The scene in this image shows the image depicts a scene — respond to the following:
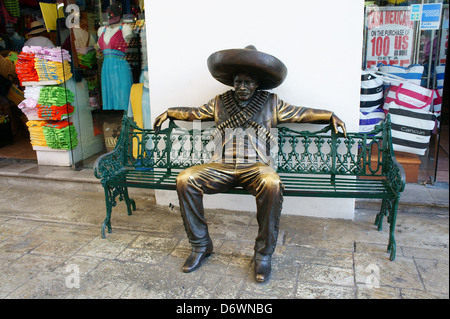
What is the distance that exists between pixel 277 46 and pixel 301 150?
102 centimetres

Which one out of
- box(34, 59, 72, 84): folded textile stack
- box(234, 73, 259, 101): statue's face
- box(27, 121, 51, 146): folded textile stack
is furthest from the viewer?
box(27, 121, 51, 146): folded textile stack

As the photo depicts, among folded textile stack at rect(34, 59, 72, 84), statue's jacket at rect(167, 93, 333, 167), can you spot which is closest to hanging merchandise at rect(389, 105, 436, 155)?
statue's jacket at rect(167, 93, 333, 167)

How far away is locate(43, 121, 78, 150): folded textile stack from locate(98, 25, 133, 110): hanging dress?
754mm

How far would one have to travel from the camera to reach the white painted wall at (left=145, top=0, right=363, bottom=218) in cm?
364

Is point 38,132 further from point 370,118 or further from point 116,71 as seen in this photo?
point 370,118

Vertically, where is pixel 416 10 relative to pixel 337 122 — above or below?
above

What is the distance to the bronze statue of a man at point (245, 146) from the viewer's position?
9.87ft

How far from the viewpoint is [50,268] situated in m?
3.16

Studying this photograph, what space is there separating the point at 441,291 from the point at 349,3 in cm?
242

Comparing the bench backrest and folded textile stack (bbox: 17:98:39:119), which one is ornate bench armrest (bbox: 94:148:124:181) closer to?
the bench backrest

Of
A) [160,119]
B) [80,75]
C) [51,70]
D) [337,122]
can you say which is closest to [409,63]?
[337,122]

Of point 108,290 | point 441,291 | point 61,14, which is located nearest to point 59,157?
point 61,14

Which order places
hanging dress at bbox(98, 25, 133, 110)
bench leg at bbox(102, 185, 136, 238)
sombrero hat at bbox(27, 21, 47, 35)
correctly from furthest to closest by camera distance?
1. sombrero hat at bbox(27, 21, 47, 35)
2. hanging dress at bbox(98, 25, 133, 110)
3. bench leg at bbox(102, 185, 136, 238)

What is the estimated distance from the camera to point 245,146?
3.48m
